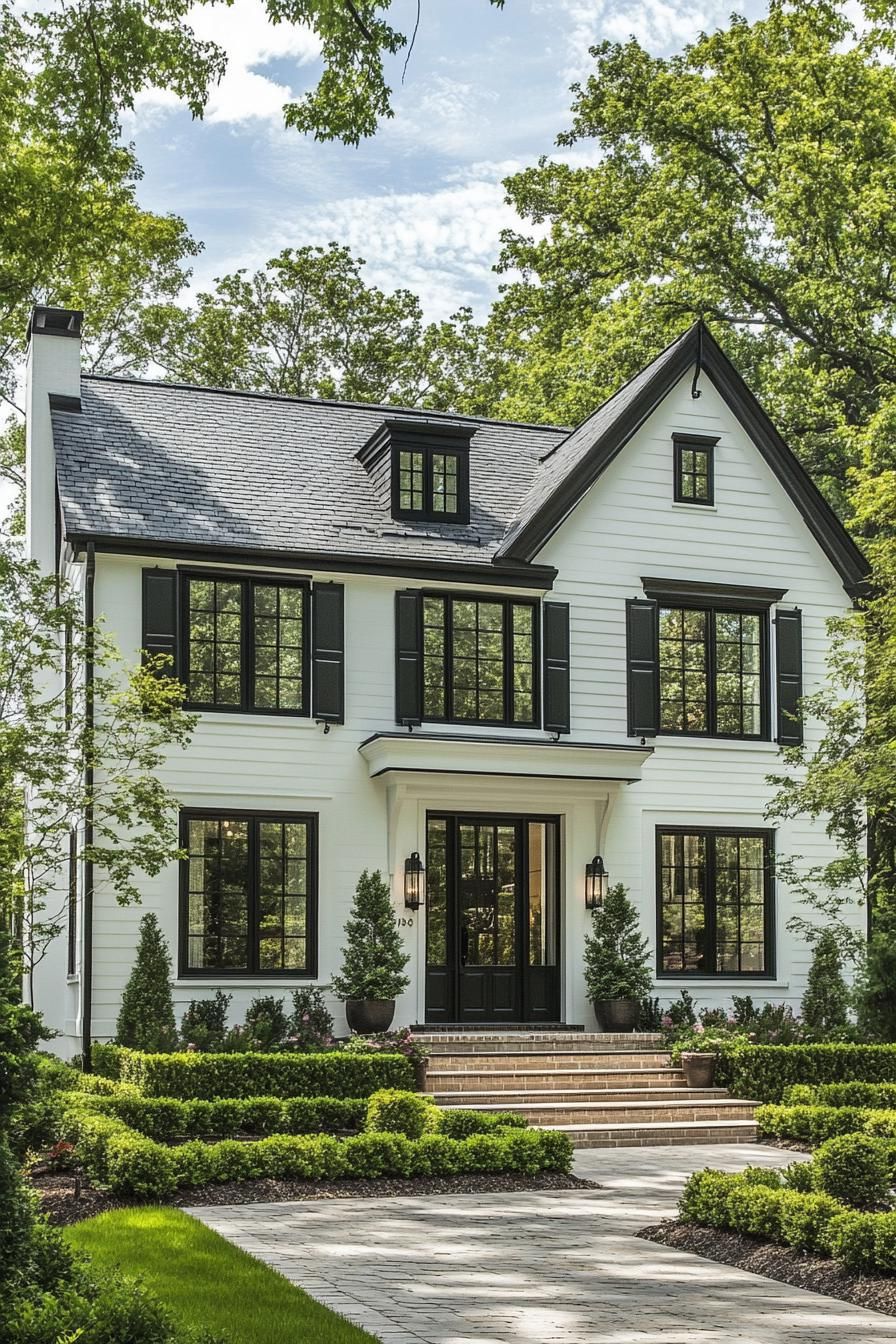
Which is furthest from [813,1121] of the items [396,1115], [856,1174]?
[856,1174]

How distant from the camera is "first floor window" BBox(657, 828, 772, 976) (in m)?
20.6

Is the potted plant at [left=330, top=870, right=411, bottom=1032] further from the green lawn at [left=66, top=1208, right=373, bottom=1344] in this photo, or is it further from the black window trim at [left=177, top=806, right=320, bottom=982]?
the green lawn at [left=66, top=1208, right=373, bottom=1344]

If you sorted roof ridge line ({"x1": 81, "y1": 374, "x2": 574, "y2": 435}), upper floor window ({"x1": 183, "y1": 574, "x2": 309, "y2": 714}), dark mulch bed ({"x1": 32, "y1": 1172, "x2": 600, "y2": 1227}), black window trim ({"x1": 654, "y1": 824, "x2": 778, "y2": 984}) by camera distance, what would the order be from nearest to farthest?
dark mulch bed ({"x1": 32, "y1": 1172, "x2": 600, "y2": 1227}) < upper floor window ({"x1": 183, "y1": 574, "x2": 309, "y2": 714}) < black window trim ({"x1": 654, "y1": 824, "x2": 778, "y2": 984}) < roof ridge line ({"x1": 81, "y1": 374, "x2": 574, "y2": 435})

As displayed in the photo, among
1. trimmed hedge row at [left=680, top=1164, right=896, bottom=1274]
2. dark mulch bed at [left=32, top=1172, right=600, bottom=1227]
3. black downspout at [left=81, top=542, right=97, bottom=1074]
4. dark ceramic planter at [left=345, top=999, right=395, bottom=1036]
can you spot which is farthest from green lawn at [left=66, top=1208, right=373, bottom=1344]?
dark ceramic planter at [left=345, top=999, right=395, bottom=1036]

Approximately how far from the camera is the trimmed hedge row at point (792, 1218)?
8.85 meters

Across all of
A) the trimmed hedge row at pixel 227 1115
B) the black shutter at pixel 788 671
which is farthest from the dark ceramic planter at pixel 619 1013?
the trimmed hedge row at pixel 227 1115

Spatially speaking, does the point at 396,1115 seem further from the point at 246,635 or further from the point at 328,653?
the point at 246,635

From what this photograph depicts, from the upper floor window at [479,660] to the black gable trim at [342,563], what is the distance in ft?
1.11

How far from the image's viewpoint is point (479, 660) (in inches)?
799

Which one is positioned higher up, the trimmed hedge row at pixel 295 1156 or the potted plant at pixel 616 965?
the potted plant at pixel 616 965

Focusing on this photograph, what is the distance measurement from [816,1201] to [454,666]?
37.6 ft

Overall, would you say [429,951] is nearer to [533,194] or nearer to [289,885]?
[289,885]

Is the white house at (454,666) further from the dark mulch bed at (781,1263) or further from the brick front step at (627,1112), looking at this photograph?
the dark mulch bed at (781,1263)

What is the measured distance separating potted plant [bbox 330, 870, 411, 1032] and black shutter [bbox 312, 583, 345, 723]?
212cm
